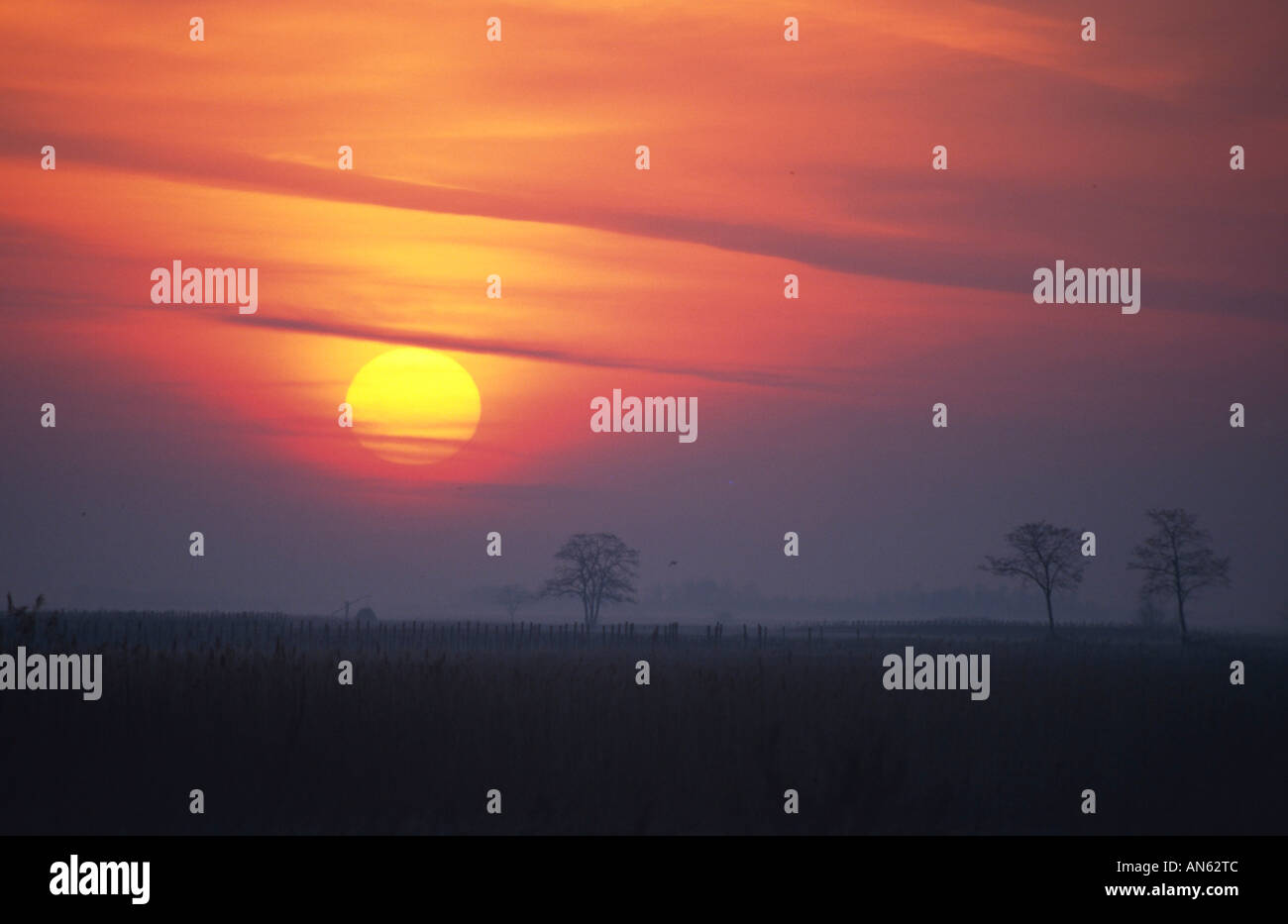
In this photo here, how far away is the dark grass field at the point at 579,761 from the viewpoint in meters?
16.5

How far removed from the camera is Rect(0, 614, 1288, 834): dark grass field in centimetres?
1648

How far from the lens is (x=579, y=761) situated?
59.1ft

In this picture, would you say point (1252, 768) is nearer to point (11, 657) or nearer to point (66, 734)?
point (66, 734)
